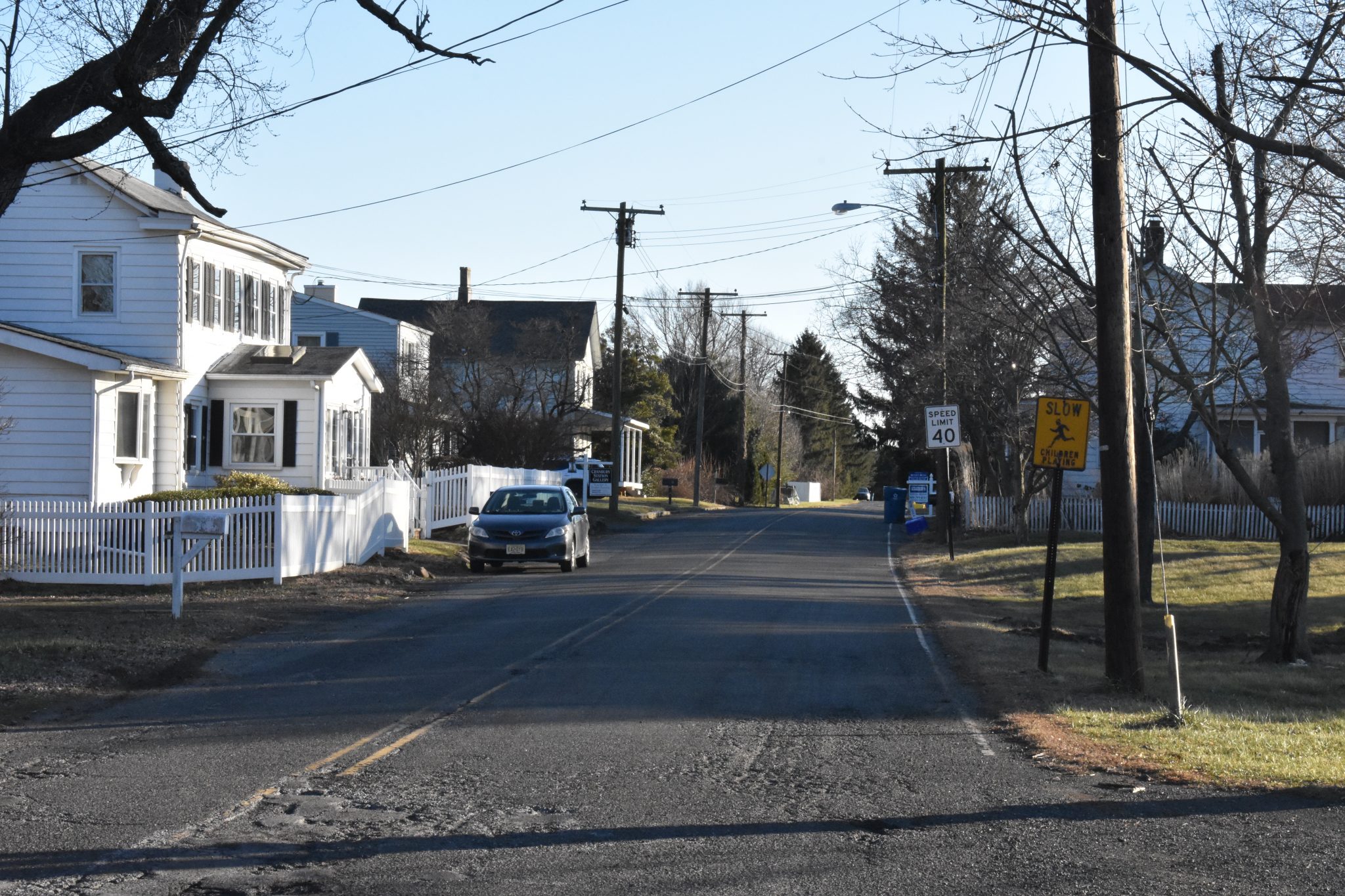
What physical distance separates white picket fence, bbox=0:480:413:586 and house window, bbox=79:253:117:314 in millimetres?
8044

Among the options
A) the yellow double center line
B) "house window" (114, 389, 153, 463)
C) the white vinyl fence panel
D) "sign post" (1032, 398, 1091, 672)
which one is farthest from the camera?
"house window" (114, 389, 153, 463)

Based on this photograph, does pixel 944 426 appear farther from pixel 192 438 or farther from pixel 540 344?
pixel 540 344

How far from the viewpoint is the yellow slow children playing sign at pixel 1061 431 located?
42.9 feet

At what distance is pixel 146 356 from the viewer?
26938mm

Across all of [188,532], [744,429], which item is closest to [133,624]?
[188,532]

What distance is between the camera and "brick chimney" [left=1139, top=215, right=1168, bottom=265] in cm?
1666

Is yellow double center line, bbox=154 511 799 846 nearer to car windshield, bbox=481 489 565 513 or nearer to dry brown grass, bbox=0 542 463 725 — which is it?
dry brown grass, bbox=0 542 463 725

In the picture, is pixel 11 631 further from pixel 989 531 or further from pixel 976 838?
pixel 989 531

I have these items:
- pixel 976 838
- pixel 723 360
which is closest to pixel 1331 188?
pixel 976 838

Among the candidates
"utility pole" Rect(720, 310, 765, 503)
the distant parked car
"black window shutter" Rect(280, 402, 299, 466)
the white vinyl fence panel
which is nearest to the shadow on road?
the white vinyl fence panel

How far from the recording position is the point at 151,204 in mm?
27047

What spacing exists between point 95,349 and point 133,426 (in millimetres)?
2156

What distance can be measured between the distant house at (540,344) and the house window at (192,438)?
1807cm

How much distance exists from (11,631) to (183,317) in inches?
572
